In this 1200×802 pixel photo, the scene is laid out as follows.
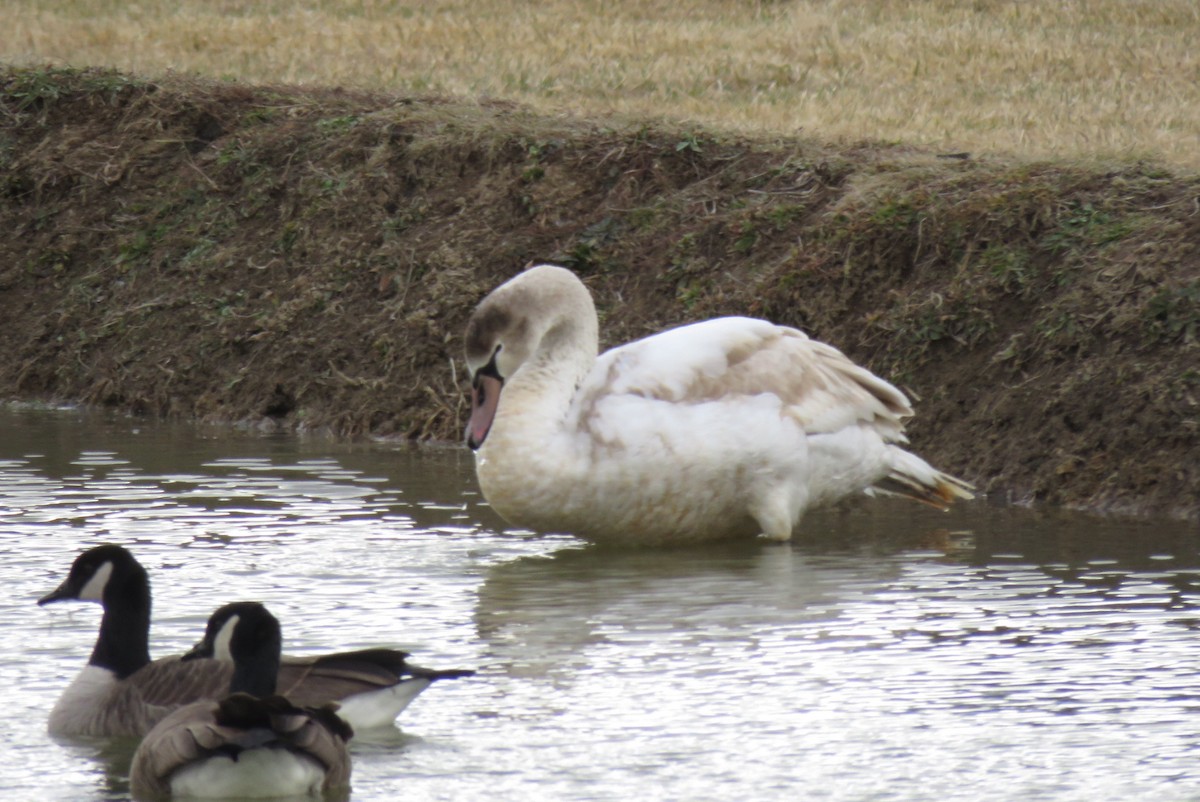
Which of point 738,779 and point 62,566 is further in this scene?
point 62,566

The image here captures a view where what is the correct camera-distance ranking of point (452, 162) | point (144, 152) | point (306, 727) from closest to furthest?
1. point (306, 727)
2. point (452, 162)
3. point (144, 152)

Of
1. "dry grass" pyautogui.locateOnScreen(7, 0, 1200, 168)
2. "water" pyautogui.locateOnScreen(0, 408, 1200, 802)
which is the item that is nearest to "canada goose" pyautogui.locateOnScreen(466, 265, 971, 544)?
"water" pyautogui.locateOnScreen(0, 408, 1200, 802)

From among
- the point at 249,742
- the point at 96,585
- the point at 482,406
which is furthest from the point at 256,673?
the point at 482,406

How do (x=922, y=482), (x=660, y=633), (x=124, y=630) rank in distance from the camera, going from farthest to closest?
(x=922, y=482)
(x=660, y=633)
(x=124, y=630)

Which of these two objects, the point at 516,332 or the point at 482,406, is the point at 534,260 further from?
the point at 482,406

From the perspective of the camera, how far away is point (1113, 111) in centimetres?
1233

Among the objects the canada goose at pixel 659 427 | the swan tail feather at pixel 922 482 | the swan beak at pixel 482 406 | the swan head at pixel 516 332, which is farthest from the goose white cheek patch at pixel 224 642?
the swan tail feather at pixel 922 482

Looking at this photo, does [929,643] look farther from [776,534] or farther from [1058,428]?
[1058,428]

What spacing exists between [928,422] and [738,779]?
4.49m

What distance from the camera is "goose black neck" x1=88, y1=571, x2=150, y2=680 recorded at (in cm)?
602

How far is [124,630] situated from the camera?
19.8 ft

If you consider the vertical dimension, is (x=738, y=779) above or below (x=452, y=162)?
below

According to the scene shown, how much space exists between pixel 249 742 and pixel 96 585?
1541 mm

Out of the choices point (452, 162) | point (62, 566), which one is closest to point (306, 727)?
point (62, 566)
